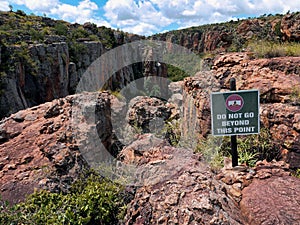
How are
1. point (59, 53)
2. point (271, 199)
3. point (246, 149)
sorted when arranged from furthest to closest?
point (59, 53), point (246, 149), point (271, 199)

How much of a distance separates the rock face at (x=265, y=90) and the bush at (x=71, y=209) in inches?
96.5

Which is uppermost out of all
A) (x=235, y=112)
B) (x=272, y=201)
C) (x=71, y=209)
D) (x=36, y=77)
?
(x=36, y=77)

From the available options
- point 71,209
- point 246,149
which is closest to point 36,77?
point 246,149

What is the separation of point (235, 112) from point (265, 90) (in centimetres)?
164

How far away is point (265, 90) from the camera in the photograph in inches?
184

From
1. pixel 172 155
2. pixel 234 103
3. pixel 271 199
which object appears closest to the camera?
pixel 271 199

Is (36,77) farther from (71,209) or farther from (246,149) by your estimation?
(71,209)

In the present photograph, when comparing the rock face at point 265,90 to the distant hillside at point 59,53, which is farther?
the distant hillside at point 59,53

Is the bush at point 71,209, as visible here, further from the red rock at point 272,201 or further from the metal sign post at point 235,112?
the metal sign post at point 235,112

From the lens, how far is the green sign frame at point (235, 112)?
3324 mm

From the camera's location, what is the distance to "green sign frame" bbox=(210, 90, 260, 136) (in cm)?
332

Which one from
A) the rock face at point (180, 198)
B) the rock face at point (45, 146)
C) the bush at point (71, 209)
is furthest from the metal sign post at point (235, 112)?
the rock face at point (45, 146)

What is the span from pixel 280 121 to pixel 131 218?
9.14ft

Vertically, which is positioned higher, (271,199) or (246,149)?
(246,149)
